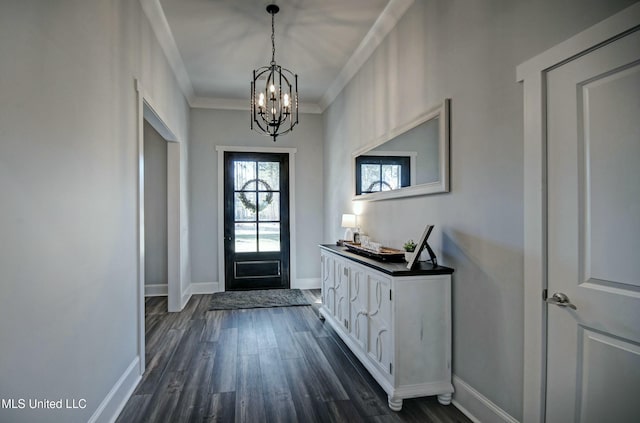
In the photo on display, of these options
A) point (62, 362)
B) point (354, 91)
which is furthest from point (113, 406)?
point (354, 91)

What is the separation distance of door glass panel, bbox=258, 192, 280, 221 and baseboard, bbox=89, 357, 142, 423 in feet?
10.7

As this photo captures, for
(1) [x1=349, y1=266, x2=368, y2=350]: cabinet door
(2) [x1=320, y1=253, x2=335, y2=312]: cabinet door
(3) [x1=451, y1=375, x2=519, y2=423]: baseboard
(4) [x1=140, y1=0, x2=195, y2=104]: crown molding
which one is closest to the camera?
(3) [x1=451, y1=375, x2=519, y2=423]: baseboard

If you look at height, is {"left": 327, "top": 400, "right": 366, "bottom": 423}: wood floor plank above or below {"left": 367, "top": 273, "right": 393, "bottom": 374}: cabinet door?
below

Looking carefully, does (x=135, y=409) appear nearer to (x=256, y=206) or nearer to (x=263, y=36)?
(x=263, y=36)

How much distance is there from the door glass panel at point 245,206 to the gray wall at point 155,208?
45.7 inches

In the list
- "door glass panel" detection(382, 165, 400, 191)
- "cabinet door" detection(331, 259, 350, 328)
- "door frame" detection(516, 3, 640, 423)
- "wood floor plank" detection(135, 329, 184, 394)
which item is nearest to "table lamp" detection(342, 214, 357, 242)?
"cabinet door" detection(331, 259, 350, 328)

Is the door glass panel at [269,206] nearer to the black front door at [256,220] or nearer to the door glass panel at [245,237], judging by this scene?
the black front door at [256,220]

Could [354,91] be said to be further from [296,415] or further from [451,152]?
[296,415]

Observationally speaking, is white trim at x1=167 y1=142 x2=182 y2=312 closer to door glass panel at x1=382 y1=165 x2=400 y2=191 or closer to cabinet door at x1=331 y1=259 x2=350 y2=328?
cabinet door at x1=331 y1=259 x2=350 y2=328

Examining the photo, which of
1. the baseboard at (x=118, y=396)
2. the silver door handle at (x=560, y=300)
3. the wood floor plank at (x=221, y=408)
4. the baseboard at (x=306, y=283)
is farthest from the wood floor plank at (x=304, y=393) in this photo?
the baseboard at (x=306, y=283)

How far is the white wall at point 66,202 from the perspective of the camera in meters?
1.23

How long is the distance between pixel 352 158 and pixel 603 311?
3.16m

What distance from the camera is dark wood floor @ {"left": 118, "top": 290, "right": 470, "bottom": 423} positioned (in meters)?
2.15

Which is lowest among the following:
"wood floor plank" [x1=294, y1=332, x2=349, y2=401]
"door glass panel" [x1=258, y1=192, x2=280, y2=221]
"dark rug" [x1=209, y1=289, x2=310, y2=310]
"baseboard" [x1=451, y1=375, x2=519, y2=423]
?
"dark rug" [x1=209, y1=289, x2=310, y2=310]
